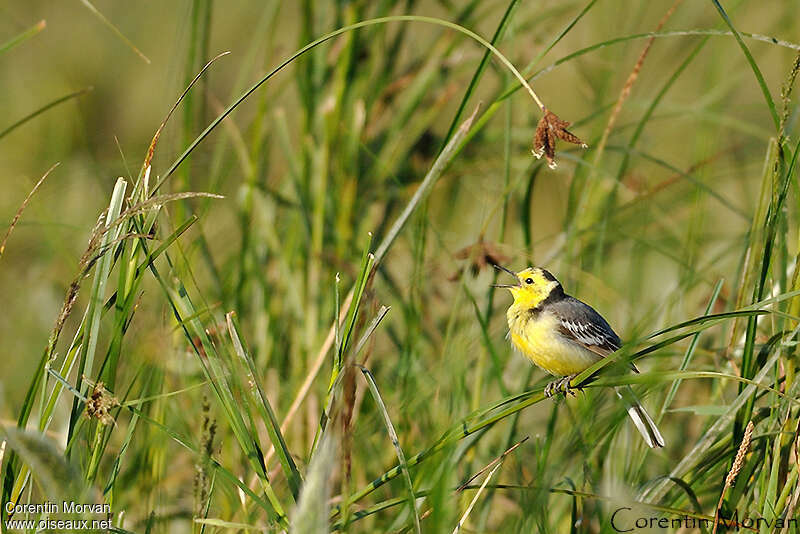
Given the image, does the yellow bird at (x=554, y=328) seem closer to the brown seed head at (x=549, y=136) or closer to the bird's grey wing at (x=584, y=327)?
the bird's grey wing at (x=584, y=327)

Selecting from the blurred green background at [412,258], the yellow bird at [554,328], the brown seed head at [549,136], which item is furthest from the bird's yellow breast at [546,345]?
the brown seed head at [549,136]

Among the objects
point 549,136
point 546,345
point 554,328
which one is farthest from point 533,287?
point 549,136

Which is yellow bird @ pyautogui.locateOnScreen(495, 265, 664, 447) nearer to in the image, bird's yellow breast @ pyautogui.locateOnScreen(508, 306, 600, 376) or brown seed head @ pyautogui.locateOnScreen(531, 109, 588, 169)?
bird's yellow breast @ pyautogui.locateOnScreen(508, 306, 600, 376)

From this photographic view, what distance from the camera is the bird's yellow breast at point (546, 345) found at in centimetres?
210

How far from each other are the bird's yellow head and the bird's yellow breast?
6cm

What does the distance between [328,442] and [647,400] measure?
1.26m

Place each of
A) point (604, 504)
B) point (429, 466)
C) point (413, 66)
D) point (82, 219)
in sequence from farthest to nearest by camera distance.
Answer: point (82, 219), point (413, 66), point (604, 504), point (429, 466)

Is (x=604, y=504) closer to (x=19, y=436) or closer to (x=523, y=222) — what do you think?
(x=523, y=222)

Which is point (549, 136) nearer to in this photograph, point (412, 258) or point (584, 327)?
point (584, 327)

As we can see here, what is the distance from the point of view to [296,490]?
1446mm

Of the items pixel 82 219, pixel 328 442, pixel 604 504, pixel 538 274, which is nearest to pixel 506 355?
pixel 538 274

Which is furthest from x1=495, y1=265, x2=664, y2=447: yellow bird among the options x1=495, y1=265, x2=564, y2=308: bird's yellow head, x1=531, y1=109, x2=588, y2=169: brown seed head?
x1=531, y1=109, x2=588, y2=169: brown seed head

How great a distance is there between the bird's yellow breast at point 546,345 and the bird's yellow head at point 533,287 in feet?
0.19

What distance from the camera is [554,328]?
2.21 metres
